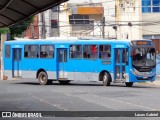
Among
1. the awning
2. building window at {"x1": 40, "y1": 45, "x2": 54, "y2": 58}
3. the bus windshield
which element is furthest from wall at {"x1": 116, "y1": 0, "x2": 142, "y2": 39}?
the awning

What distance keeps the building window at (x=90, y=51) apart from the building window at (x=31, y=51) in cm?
354

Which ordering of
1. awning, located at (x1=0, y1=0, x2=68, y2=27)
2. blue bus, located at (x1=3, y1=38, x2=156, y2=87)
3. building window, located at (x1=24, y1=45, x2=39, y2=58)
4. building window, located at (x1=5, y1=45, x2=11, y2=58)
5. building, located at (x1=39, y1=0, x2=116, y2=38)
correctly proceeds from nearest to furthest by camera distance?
awning, located at (x1=0, y1=0, x2=68, y2=27)
blue bus, located at (x1=3, y1=38, x2=156, y2=87)
building window, located at (x1=24, y1=45, x2=39, y2=58)
building window, located at (x1=5, y1=45, x2=11, y2=58)
building, located at (x1=39, y1=0, x2=116, y2=38)

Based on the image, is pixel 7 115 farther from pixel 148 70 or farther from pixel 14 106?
pixel 148 70

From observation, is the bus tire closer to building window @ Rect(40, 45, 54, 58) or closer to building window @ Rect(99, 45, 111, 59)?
building window @ Rect(99, 45, 111, 59)

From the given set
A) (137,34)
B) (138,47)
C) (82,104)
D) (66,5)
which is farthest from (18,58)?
(66,5)

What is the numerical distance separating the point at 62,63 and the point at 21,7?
1896 centimetres

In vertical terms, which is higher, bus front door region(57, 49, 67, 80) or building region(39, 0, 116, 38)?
building region(39, 0, 116, 38)

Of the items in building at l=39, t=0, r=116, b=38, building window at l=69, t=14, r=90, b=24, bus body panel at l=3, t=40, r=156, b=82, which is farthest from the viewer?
building window at l=69, t=14, r=90, b=24

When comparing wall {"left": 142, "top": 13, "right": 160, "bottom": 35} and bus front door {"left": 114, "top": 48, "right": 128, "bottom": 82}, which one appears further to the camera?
wall {"left": 142, "top": 13, "right": 160, "bottom": 35}

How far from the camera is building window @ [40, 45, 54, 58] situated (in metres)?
32.8

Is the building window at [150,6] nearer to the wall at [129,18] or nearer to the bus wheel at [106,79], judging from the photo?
the wall at [129,18]

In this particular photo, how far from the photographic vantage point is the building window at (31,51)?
110ft

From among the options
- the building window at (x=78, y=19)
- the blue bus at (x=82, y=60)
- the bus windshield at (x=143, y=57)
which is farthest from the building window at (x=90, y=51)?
the building window at (x=78, y=19)

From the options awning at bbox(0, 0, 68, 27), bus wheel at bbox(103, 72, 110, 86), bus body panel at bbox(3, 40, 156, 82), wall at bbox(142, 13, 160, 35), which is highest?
wall at bbox(142, 13, 160, 35)
